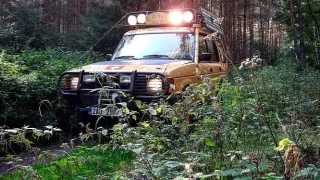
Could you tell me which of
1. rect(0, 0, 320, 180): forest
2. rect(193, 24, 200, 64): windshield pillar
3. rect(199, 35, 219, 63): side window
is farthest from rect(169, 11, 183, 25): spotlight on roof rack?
rect(0, 0, 320, 180): forest

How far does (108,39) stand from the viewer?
66.1ft

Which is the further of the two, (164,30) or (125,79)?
(164,30)

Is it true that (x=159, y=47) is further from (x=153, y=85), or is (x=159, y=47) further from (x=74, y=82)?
(x=74, y=82)

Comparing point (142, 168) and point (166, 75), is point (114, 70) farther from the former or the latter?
point (142, 168)

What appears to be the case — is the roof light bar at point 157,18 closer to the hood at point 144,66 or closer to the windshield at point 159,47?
the windshield at point 159,47

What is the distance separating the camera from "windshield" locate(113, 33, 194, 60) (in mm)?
7543

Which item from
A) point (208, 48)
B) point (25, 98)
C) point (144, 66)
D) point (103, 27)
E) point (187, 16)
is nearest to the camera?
point (144, 66)

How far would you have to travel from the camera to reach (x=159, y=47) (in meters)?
7.74

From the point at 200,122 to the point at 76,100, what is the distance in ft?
10.8

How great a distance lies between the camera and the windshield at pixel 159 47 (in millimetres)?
7543

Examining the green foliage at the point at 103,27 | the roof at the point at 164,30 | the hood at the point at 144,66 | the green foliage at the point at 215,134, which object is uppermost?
the green foliage at the point at 103,27

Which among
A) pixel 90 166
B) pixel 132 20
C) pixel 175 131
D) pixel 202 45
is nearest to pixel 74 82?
pixel 90 166

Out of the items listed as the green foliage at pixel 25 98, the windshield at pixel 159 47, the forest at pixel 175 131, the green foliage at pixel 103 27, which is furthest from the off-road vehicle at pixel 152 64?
the green foliage at pixel 103 27

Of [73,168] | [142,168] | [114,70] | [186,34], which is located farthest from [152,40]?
[142,168]
